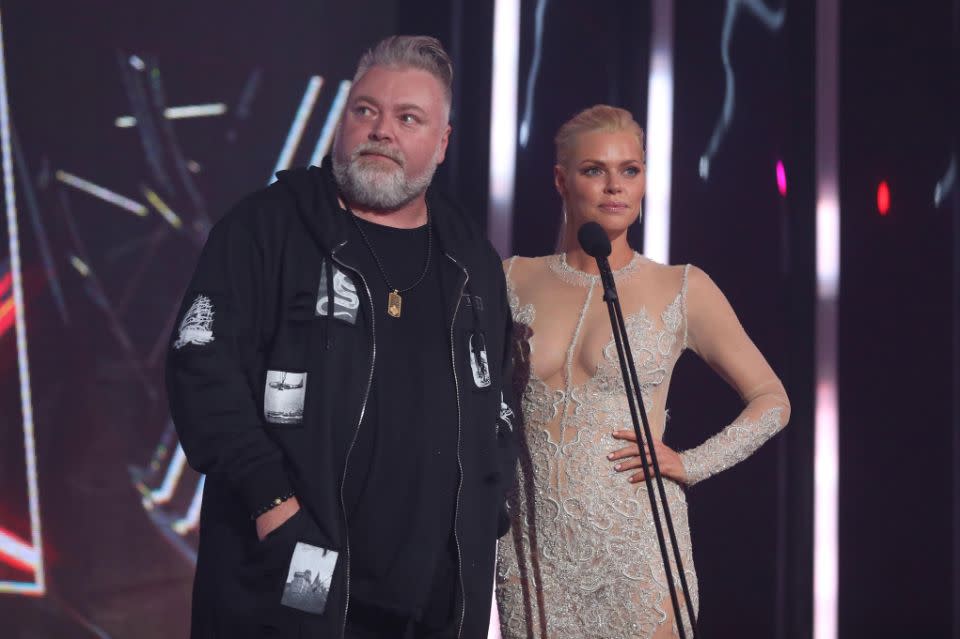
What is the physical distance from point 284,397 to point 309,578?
308mm

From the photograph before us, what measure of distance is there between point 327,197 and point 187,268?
5.84ft

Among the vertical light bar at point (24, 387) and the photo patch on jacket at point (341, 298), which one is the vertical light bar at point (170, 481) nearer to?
the vertical light bar at point (24, 387)

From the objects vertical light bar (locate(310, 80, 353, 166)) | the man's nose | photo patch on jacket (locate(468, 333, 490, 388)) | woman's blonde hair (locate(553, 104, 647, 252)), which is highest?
vertical light bar (locate(310, 80, 353, 166))

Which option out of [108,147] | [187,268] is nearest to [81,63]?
[108,147]

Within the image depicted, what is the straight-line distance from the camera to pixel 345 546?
170 centimetres

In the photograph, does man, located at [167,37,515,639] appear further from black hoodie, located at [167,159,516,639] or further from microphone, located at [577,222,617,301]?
microphone, located at [577,222,617,301]

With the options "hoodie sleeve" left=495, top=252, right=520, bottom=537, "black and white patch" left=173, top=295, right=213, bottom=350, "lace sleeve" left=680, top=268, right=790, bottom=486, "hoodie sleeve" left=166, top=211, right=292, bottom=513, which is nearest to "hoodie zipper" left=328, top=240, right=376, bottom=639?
"hoodie sleeve" left=166, top=211, right=292, bottom=513

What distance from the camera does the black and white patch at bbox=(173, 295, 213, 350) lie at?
1.70 metres

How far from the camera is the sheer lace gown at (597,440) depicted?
217 cm

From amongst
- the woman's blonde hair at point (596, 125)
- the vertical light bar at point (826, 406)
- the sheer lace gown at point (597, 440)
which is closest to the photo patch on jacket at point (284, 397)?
the sheer lace gown at point (597, 440)

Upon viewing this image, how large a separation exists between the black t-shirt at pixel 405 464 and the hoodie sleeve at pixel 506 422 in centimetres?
19

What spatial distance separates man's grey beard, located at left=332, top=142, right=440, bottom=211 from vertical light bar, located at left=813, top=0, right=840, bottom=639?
1814 mm

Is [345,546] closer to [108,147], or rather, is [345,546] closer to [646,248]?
[646,248]

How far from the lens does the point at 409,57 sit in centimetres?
203
